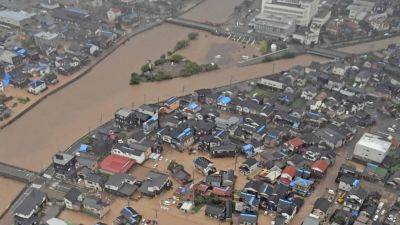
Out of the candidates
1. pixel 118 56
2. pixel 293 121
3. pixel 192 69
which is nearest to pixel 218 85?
pixel 192 69

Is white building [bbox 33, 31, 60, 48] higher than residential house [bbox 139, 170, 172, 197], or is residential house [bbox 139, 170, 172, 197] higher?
white building [bbox 33, 31, 60, 48]

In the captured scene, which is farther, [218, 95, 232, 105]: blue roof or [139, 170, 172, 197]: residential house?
[218, 95, 232, 105]: blue roof

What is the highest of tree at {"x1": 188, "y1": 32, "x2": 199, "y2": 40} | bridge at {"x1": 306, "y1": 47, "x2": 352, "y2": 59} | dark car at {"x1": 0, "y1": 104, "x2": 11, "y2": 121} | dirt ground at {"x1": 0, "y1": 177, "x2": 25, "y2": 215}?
tree at {"x1": 188, "y1": 32, "x2": 199, "y2": 40}

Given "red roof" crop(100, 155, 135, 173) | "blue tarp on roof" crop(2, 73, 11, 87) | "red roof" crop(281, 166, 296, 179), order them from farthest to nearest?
"blue tarp on roof" crop(2, 73, 11, 87) → "red roof" crop(100, 155, 135, 173) → "red roof" crop(281, 166, 296, 179)

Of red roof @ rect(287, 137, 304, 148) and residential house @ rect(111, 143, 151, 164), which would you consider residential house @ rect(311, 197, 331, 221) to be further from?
residential house @ rect(111, 143, 151, 164)

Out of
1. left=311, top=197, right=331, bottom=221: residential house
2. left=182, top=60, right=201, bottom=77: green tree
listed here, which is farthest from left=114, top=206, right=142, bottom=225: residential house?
left=182, top=60, right=201, bottom=77: green tree

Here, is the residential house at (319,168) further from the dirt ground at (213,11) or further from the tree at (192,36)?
the dirt ground at (213,11)

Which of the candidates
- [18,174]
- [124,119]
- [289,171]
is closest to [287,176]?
[289,171]
